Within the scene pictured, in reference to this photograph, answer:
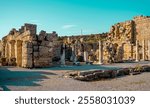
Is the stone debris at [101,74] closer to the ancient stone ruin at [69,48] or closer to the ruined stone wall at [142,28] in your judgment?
the ancient stone ruin at [69,48]

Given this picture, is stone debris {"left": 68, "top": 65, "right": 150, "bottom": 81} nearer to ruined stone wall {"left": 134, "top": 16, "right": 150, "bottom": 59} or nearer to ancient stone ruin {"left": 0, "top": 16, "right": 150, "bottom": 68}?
ancient stone ruin {"left": 0, "top": 16, "right": 150, "bottom": 68}

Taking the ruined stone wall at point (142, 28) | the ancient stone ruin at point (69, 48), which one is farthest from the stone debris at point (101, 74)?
the ruined stone wall at point (142, 28)

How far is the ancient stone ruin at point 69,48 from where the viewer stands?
1614cm

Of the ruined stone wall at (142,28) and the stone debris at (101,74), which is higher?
the ruined stone wall at (142,28)

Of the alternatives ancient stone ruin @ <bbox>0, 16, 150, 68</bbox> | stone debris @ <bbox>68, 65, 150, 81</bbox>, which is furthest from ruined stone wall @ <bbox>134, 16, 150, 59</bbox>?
stone debris @ <bbox>68, 65, 150, 81</bbox>

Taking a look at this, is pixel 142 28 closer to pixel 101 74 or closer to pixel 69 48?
pixel 69 48

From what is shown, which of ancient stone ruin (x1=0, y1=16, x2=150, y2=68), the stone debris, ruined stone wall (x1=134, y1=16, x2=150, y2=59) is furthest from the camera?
ruined stone wall (x1=134, y1=16, x2=150, y2=59)

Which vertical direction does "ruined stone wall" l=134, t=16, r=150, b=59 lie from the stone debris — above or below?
above

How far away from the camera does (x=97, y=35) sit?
57781mm

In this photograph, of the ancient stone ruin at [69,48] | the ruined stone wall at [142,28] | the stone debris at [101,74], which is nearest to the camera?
the stone debris at [101,74]

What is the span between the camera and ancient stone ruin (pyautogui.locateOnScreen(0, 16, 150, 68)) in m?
→ 16.1

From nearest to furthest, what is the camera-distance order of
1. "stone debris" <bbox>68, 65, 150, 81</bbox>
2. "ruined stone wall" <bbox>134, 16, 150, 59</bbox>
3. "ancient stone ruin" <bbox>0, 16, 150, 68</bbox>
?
"stone debris" <bbox>68, 65, 150, 81</bbox>
"ancient stone ruin" <bbox>0, 16, 150, 68</bbox>
"ruined stone wall" <bbox>134, 16, 150, 59</bbox>

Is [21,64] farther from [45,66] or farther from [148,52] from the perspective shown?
[148,52]

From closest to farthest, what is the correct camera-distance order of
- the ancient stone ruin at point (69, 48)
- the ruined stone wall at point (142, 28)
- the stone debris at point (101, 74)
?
the stone debris at point (101, 74), the ancient stone ruin at point (69, 48), the ruined stone wall at point (142, 28)
